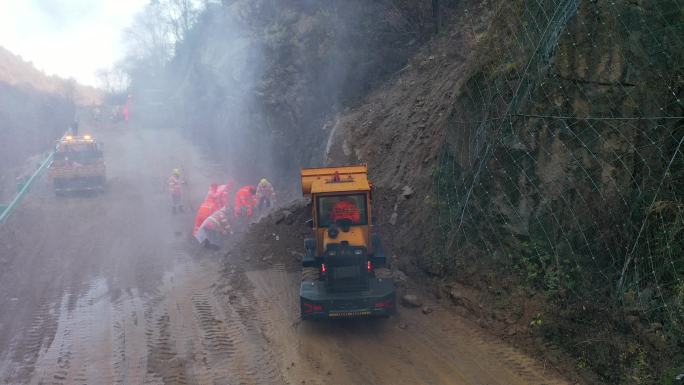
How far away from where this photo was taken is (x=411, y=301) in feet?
33.9

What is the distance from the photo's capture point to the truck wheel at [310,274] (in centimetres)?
1018

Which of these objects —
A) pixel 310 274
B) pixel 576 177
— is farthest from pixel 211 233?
pixel 576 177

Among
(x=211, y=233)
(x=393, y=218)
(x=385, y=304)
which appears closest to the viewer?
(x=385, y=304)

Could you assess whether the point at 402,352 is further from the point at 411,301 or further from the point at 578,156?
the point at 578,156

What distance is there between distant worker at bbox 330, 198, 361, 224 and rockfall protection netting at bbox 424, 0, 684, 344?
1.93 metres

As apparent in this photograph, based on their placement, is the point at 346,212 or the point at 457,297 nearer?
the point at 457,297

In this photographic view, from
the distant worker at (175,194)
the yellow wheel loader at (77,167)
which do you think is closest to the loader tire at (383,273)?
the distant worker at (175,194)

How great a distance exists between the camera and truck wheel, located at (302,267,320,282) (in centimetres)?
1018

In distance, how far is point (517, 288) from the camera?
9.05 metres

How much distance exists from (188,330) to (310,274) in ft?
8.15

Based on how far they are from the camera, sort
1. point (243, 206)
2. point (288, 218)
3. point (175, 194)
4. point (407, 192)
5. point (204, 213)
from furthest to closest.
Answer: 1. point (175, 194)
2. point (243, 206)
3. point (204, 213)
4. point (288, 218)
5. point (407, 192)

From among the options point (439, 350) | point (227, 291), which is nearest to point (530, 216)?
point (439, 350)

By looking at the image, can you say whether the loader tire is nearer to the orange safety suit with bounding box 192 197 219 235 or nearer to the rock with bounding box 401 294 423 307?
the rock with bounding box 401 294 423 307

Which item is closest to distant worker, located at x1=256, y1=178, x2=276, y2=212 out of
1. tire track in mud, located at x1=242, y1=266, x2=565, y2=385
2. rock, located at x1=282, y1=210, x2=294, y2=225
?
rock, located at x1=282, y1=210, x2=294, y2=225
